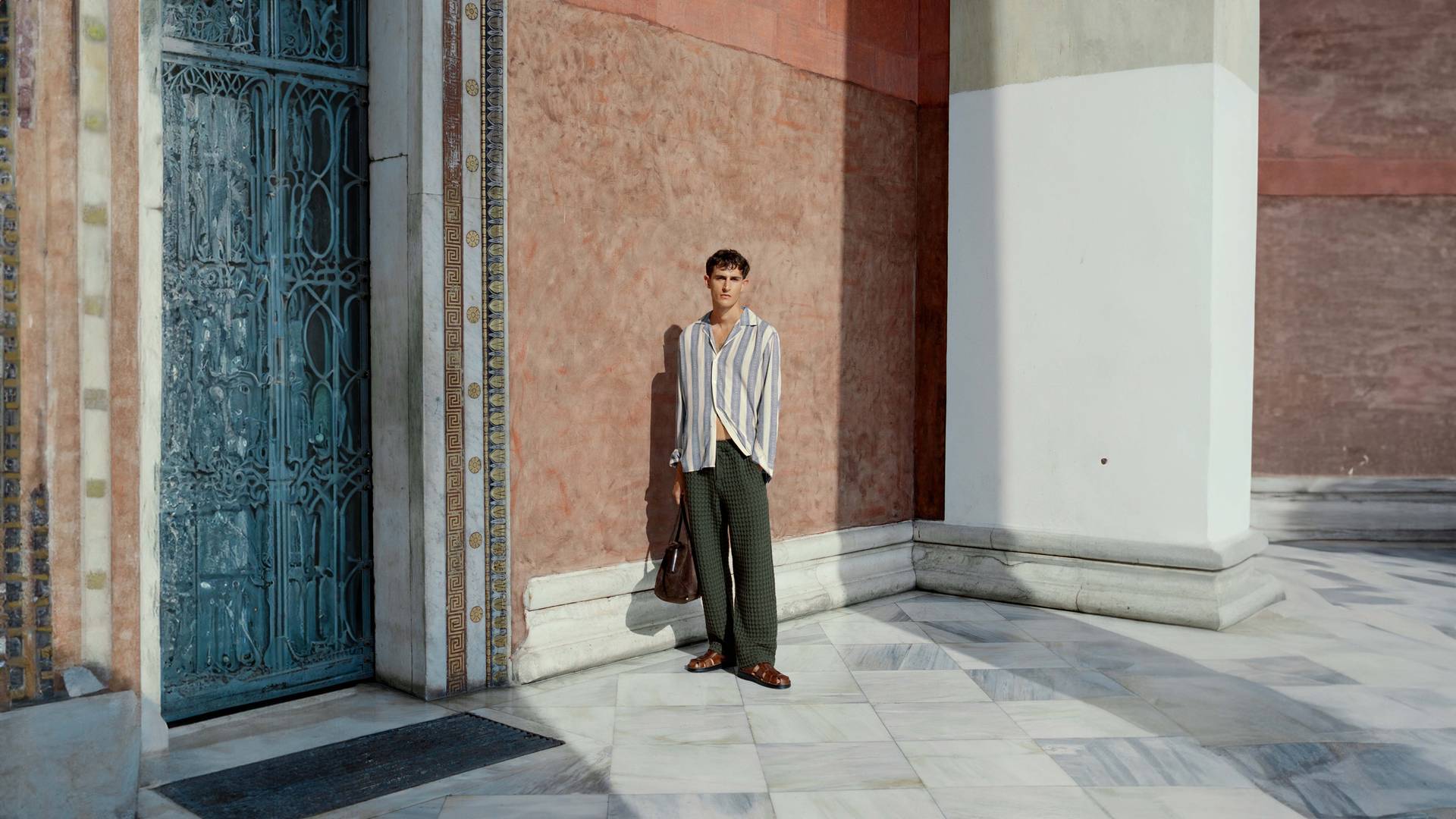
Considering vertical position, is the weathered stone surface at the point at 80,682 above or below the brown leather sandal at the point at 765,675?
above

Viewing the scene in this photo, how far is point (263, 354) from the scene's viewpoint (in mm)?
4496

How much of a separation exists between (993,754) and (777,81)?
362 cm

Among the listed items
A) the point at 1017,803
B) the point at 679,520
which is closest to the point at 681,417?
the point at 679,520

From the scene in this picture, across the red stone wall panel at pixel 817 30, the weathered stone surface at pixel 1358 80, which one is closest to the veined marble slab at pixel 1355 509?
the weathered stone surface at pixel 1358 80

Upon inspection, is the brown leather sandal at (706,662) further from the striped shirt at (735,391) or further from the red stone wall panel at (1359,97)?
the red stone wall panel at (1359,97)

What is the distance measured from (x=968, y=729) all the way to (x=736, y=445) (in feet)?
4.68

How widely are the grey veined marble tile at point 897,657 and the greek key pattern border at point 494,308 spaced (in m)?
1.42

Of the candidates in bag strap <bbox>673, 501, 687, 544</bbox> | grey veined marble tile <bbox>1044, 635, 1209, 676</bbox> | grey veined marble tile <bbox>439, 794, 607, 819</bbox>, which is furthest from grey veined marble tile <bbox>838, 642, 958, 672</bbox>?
grey veined marble tile <bbox>439, 794, 607, 819</bbox>

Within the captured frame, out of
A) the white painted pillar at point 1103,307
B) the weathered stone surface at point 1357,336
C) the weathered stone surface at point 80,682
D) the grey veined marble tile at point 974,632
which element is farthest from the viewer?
the weathered stone surface at point 1357,336

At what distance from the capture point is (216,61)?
4352 mm

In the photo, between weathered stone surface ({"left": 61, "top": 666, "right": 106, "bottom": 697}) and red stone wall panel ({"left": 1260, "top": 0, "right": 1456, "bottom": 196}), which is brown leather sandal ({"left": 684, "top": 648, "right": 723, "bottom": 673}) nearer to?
weathered stone surface ({"left": 61, "top": 666, "right": 106, "bottom": 697})

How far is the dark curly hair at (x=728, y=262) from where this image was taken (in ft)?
16.1

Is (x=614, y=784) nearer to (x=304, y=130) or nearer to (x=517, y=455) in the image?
(x=517, y=455)

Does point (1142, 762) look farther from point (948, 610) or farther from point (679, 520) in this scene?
point (948, 610)
